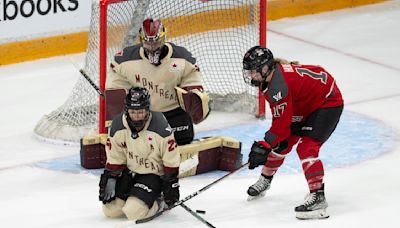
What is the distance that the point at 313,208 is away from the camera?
6.54 meters

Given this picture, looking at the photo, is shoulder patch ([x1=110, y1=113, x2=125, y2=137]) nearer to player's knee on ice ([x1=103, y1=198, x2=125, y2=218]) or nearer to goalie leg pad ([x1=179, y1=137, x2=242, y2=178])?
player's knee on ice ([x1=103, y1=198, x2=125, y2=218])

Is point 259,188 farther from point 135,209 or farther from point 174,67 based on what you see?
point 174,67

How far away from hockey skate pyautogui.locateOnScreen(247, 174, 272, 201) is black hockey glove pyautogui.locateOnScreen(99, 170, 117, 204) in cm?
77

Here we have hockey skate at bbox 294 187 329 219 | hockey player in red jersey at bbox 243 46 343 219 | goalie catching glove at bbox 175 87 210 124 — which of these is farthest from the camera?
goalie catching glove at bbox 175 87 210 124

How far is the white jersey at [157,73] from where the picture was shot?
23.7ft

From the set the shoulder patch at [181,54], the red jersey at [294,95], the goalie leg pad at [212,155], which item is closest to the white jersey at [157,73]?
the shoulder patch at [181,54]

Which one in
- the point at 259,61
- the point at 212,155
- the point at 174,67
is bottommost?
the point at 212,155

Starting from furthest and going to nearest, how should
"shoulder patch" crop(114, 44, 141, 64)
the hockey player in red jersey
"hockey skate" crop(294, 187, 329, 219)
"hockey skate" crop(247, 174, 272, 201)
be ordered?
"shoulder patch" crop(114, 44, 141, 64) → "hockey skate" crop(247, 174, 272, 201) → "hockey skate" crop(294, 187, 329, 219) → the hockey player in red jersey

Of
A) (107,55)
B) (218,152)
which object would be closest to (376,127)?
(218,152)

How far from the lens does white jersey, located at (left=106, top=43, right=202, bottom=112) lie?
723cm

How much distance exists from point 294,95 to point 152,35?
89 cm

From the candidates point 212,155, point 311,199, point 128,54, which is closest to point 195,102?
point 212,155

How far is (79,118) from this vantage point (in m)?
7.99

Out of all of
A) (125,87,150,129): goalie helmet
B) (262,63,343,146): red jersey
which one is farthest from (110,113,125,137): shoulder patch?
(262,63,343,146): red jersey
